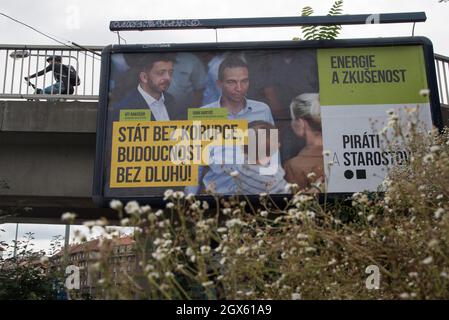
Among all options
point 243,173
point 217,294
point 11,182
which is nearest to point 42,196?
point 11,182

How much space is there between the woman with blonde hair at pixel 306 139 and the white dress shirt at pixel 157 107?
1887mm

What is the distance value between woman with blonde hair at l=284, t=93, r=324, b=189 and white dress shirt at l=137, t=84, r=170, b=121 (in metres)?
1.89

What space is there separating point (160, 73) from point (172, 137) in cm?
112

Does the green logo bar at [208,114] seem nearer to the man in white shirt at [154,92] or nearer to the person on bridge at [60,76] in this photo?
the man in white shirt at [154,92]

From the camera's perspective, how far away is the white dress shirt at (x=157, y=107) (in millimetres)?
7465

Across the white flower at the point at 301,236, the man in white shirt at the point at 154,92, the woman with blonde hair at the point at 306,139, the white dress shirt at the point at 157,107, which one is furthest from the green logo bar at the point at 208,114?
the white flower at the point at 301,236

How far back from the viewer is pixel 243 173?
7094mm

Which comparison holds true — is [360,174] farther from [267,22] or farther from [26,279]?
[26,279]

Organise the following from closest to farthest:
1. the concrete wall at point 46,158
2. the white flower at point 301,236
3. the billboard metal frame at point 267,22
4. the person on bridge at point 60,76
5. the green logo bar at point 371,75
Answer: the white flower at point 301,236 < the green logo bar at point 371,75 < the billboard metal frame at point 267,22 < the concrete wall at point 46,158 < the person on bridge at point 60,76

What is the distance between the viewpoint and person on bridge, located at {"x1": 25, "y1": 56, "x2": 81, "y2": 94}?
909 centimetres

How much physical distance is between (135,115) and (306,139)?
255 centimetres

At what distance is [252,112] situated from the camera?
7457 millimetres

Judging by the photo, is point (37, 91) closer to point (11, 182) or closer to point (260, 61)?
point (11, 182)

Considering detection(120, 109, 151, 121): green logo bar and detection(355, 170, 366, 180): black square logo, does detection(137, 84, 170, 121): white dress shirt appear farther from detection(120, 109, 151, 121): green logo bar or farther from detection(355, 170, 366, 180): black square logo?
detection(355, 170, 366, 180): black square logo
